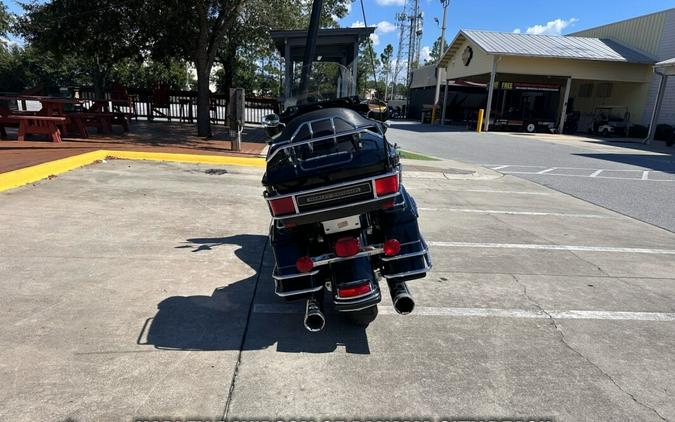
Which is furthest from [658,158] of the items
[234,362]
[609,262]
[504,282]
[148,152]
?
[234,362]

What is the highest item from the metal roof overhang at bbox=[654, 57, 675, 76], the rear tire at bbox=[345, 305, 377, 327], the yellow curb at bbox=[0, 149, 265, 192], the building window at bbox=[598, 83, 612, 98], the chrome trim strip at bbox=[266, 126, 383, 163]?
the metal roof overhang at bbox=[654, 57, 675, 76]

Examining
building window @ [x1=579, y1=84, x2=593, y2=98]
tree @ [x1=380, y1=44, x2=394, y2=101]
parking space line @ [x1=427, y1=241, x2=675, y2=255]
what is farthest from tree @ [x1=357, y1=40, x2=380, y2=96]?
tree @ [x1=380, y1=44, x2=394, y2=101]

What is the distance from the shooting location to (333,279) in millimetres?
3092

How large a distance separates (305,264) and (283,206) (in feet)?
1.38

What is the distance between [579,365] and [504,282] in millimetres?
1495

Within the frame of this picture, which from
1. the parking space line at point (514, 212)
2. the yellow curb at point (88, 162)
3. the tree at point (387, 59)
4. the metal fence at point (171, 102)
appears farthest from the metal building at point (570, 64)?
the tree at point (387, 59)

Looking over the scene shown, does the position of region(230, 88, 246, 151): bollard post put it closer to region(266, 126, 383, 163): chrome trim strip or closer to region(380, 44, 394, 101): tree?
region(266, 126, 383, 163): chrome trim strip

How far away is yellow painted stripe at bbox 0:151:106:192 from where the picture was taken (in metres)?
6.73

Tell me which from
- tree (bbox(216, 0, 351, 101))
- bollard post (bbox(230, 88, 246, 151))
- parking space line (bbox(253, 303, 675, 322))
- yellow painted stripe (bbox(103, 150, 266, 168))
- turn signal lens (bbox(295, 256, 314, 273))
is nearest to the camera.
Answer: turn signal lens (bbox(295, 256, 314, 273))

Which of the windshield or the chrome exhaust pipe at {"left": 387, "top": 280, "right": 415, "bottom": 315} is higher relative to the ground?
the windshield

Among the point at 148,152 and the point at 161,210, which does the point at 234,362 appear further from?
the point at 148,152

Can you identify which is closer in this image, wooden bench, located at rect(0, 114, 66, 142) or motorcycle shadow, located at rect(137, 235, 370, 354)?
motorcycle shadow, located at rect(137, 235, 370, 354)

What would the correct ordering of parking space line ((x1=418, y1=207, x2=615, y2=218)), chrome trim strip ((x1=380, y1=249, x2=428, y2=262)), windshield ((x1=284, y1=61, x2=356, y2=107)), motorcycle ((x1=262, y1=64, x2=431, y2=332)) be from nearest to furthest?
motorcycle ((x1=262, y1=64, x2=431, y2=332)), chrome trim strip ((x1=380, y1=249, x2=428, y2=262)), windshield ((x1=284, y1=61, x2=356, y2=107)), parking space line ((x1=418, y1=207, x2=615, y2=218))

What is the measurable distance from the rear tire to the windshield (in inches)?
87.1
